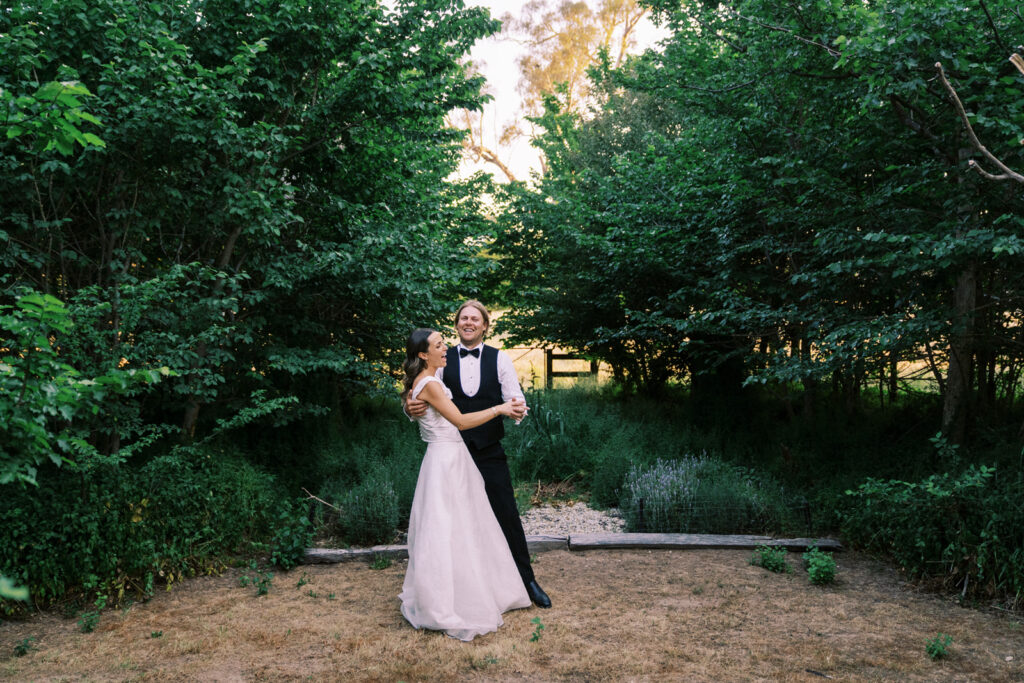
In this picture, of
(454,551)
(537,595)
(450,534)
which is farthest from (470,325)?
(537,595)

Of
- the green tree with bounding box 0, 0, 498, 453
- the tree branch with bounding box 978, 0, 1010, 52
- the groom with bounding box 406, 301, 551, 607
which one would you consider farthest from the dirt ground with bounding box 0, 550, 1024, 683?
the tree branch with bounding box 978, 0, 1010, 52

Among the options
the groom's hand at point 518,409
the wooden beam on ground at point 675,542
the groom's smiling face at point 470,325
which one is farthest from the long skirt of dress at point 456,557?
the wooden beam on ground at point 675,542

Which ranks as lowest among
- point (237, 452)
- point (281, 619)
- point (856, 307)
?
point (281, 619)

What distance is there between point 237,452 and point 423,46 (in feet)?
15.2

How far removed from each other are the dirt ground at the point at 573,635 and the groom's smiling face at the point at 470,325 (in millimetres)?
1830

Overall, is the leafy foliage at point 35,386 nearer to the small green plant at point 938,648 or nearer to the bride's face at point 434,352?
the bride's face at point 434,352

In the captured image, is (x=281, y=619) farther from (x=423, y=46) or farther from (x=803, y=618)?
(x=423, y=46)

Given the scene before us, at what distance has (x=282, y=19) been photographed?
6.34 m

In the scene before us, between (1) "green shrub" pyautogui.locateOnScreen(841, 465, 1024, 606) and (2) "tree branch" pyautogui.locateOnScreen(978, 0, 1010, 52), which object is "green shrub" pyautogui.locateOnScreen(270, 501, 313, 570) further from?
Result: (2) "tree branch" pyautogui.locateOnScreen(978, 0, 1010, 52)

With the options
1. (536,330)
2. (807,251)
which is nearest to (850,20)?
(807,251)

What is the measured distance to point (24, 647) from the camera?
4.06 metres

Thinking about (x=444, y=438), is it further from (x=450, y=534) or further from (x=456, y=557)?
(x=456, y=557)

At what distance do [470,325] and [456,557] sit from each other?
1.48m

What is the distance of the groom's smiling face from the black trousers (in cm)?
74
